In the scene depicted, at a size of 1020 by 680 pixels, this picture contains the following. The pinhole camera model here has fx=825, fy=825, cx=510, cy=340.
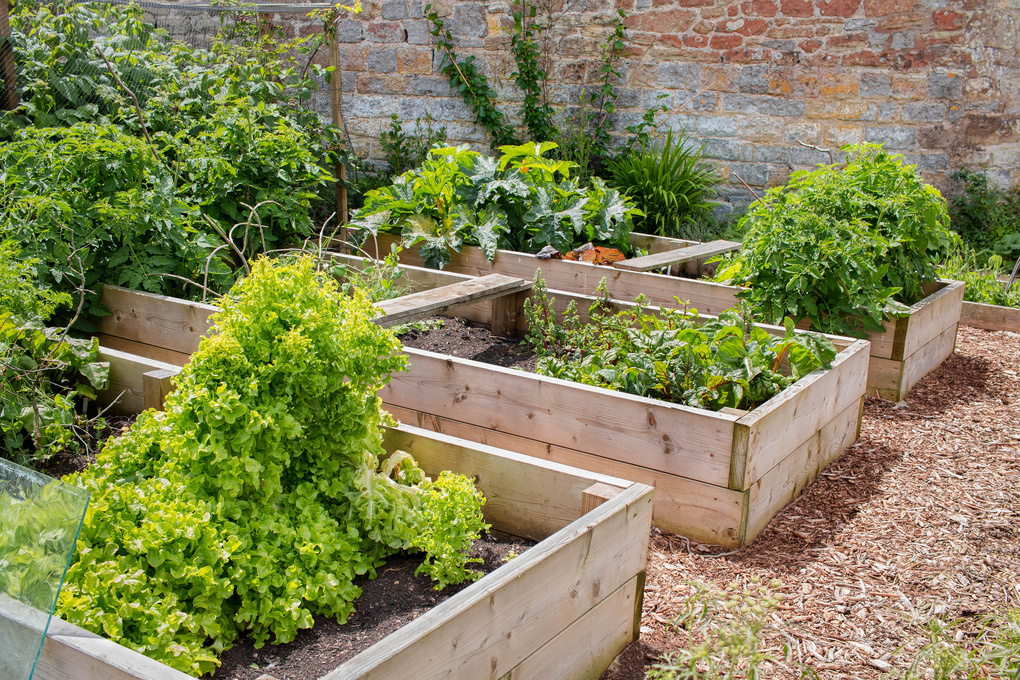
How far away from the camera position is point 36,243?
368 centimetres

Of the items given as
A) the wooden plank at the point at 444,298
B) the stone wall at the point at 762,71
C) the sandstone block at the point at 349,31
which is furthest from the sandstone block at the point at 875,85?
the sandstone block at the point at 349,31

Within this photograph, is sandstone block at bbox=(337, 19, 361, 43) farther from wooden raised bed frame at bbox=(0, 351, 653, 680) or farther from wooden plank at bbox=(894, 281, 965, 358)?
wooden raised bed frame at bbox=(0, 351, 653, 680)

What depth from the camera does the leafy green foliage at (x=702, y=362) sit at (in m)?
3.17

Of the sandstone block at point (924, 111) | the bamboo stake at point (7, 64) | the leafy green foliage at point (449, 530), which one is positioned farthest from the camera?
the sandstone block at point (924, 111)

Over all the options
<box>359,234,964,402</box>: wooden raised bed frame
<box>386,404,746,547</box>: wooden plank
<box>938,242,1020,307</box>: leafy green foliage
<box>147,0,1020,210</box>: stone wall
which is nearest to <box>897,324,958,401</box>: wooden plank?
<box>359,234,964,402</box>: wooden raised bed frame

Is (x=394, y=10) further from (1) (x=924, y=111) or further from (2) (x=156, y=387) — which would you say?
(2) (x=156, y=387)

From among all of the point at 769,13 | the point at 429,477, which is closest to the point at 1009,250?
the point at 769,13

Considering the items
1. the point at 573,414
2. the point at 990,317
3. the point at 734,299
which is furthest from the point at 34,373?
the point at 990,317

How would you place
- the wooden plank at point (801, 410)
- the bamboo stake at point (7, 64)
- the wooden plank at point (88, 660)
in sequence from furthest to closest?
the bamboo stake at point (7, 64)
the wooden plank at point (801, 410)
the wooden plank at point (88, 660)

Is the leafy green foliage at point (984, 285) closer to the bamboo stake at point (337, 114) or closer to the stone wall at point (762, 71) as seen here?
the stone wall at point (762, 71)

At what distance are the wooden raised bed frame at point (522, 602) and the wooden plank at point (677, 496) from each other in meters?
0.64

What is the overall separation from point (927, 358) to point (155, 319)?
4.14 meters

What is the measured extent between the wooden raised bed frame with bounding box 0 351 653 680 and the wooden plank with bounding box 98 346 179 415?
118cm

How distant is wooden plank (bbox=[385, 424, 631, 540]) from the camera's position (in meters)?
2.41
